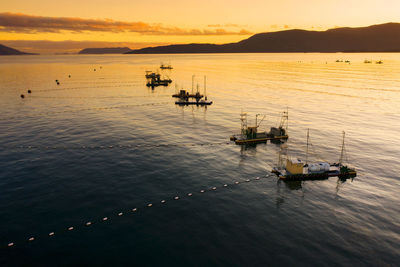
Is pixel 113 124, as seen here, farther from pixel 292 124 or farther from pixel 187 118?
pixel 292 124

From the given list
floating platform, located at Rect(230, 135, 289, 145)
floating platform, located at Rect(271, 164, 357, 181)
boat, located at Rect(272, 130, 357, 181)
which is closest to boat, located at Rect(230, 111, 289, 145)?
floating platform, located at Rect(230, 135, 289, 145)

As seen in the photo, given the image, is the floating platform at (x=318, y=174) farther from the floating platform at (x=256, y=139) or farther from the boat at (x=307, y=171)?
the floating platform at (x=256, y=139)

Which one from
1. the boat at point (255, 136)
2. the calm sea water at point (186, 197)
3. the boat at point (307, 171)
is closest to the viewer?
the calm sea water at point (186, 197)

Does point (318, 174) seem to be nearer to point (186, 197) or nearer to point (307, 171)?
point (307, 171)

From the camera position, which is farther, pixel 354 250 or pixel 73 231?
pixel 73 231

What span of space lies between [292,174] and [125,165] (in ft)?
140

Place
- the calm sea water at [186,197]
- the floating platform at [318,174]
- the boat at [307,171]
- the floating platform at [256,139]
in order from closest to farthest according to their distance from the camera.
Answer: the calm sea water at [186,197] < the floating platform at [318,174] < the boat at [307,171] < the floating platform at [256,139]

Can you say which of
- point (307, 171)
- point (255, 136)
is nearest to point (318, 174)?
point (307, 171)

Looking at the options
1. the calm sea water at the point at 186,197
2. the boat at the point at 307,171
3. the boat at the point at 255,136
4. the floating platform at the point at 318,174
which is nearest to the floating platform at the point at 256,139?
the boat at the point at 255,136

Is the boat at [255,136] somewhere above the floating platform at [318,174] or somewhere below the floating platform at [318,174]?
above

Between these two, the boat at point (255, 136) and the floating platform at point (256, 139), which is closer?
the floating platform at point (256, 139)

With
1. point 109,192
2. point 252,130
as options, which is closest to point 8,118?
point 109,192

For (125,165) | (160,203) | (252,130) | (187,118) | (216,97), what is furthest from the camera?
(216,97)

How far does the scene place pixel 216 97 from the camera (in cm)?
16800
